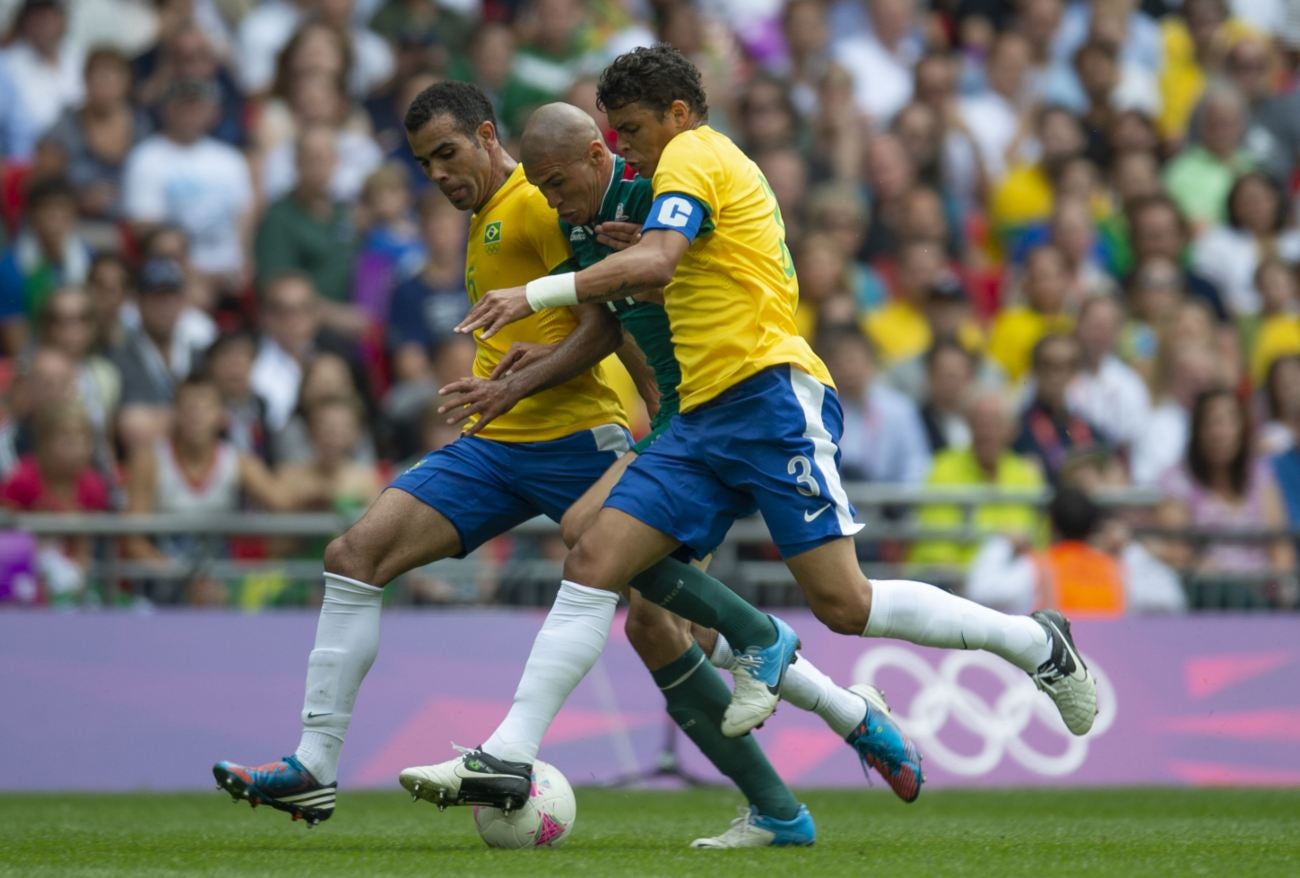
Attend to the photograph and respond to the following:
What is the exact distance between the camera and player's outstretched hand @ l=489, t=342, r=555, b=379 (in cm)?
726

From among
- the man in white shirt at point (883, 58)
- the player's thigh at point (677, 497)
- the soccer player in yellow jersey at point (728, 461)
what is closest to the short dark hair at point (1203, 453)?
the man in white shirt at point (883, 58)

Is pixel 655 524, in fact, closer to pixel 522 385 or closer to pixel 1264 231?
pixel 522 385

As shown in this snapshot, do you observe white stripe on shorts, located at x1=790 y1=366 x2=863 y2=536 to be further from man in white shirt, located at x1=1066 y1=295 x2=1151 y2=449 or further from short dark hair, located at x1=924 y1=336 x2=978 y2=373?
man in white shirt, located at x1=1066 y1=295 x2=1151 y2=449

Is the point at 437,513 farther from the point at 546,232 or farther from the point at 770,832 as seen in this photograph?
the point at 770,832

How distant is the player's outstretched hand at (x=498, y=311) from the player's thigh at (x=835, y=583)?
121 cm

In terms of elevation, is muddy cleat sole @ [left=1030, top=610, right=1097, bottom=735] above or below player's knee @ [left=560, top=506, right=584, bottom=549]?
below

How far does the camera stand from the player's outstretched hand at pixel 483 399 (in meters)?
7.21

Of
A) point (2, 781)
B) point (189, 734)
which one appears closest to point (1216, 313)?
point (189, 734)

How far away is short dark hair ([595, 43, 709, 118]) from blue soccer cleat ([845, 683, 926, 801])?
214 centimetres

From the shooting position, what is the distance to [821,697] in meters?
7.28

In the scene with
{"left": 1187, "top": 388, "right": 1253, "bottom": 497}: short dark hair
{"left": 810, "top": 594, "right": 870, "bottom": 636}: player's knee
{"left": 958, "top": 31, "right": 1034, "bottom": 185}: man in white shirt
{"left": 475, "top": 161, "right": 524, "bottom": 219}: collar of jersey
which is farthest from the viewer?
{"left": 958, "top": 31, "right": 1034, "bottom": 185}: man in white shirt

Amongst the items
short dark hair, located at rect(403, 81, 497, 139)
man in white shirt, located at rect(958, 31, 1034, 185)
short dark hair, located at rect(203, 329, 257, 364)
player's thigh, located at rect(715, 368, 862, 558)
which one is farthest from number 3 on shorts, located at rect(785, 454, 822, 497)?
man in white shirt, located at rect(958, 31, 1034, 185)

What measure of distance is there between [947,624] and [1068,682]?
49 centimetres

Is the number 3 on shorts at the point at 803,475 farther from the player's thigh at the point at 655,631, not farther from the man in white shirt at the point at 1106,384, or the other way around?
the man in white shirt at the point at 1106,384
